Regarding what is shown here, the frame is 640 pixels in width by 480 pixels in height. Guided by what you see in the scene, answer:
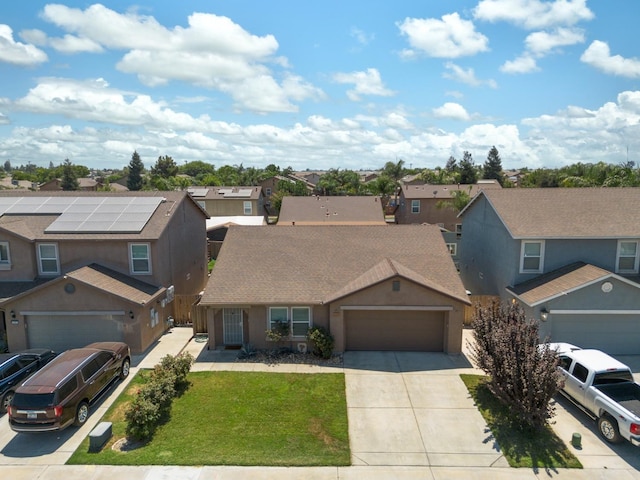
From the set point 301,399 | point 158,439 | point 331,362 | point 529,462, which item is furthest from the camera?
point 331,362

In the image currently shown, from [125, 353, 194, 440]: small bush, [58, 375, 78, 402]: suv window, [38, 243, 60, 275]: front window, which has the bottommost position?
[125, 353, 194, 440]: small bush

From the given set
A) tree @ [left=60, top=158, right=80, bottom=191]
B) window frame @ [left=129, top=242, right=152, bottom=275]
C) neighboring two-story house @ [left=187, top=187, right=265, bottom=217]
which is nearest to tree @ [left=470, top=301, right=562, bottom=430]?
window frame @ [left=129, top=242, right=152, bottom=275]

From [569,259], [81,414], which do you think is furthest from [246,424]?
[569,259]

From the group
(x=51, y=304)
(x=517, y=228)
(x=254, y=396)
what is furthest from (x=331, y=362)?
(x=51, y=304)

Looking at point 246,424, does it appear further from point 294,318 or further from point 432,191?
point 432,191

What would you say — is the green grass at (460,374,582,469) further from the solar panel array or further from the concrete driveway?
the solar panel array

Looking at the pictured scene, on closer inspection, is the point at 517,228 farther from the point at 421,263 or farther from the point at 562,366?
the point at 562,366

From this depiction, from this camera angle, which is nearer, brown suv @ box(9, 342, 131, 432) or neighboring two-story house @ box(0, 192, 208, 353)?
brown suv @ box(9, 342, 131, 432)
